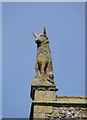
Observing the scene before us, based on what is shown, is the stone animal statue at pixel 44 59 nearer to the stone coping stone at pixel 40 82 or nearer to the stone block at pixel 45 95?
the stone coping stone at pixel 40 82

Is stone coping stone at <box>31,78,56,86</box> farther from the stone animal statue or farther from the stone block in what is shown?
the stone block

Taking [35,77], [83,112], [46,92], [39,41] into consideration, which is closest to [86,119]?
[83,112]

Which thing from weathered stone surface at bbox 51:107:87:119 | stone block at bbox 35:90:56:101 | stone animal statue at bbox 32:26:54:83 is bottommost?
weathered stone surface at bbox 51:107:87:119

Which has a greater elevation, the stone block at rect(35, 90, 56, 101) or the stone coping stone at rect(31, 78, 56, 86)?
the stone coping stone at rect(31, 78, 56, 86)

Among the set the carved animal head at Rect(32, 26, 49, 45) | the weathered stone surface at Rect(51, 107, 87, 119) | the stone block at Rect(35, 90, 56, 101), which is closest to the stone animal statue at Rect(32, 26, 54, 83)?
the carved animal head at Rect(32, 26, 49, 45)

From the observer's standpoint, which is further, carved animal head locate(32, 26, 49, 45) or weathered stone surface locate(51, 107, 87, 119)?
carved animal head locate(32, 26, 49, 45)

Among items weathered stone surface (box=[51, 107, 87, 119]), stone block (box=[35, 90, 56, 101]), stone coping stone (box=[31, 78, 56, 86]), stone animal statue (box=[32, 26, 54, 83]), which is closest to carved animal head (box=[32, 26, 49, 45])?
stone animal statue (box=[32, 26, 54, 83])

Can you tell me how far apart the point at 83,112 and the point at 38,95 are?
1.78 meters

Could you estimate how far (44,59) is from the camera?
1155 centimetres

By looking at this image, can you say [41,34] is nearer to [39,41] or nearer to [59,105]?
[39,41]

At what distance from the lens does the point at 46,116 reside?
10023 mm

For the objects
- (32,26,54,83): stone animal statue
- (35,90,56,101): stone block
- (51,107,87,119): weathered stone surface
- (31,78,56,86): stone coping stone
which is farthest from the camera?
(32,26,54,83): stone animal statue

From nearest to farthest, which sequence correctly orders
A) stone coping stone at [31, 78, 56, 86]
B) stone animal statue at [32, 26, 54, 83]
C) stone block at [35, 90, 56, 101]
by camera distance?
stone block at [35, 90, 56, 101], stone coping stone at [31, 78, 56, 86], stone animal statue at [32, 26, 54, 83]

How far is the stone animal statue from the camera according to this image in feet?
37.1
